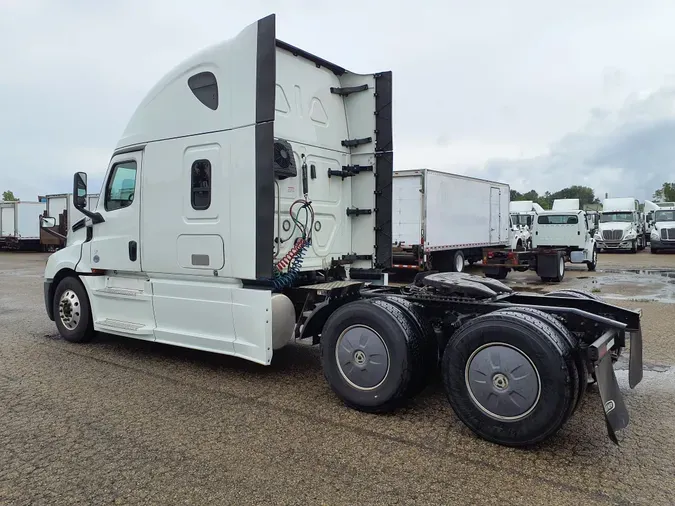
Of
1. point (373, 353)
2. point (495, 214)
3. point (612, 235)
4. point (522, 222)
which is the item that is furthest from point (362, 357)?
point (612, 235)

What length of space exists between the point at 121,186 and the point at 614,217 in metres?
30.2

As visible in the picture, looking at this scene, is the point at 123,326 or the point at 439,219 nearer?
the point at 123,326

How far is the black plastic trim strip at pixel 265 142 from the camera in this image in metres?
4.94

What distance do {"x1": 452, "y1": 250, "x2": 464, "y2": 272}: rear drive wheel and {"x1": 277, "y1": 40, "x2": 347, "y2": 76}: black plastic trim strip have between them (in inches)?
451

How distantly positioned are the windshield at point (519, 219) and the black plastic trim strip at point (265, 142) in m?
25.9

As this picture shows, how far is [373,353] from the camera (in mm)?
4531

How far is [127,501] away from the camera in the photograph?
3193 mm

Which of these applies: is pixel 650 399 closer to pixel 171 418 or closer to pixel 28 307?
pixel 171 418

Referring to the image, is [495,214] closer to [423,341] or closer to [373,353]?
[423,341]

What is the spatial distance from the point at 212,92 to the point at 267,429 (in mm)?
3435

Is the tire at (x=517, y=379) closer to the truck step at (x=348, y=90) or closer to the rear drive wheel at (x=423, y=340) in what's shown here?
the rear drive wheel at (x=423, y=340)

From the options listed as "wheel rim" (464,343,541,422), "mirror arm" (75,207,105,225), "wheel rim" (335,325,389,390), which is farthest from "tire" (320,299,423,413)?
"mirror arm" (75,207,105,225)

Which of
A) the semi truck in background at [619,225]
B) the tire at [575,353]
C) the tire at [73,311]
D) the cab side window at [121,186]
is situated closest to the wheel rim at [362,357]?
the tire at [575,353]

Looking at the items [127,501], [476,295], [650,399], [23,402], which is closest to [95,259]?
[23,402]
